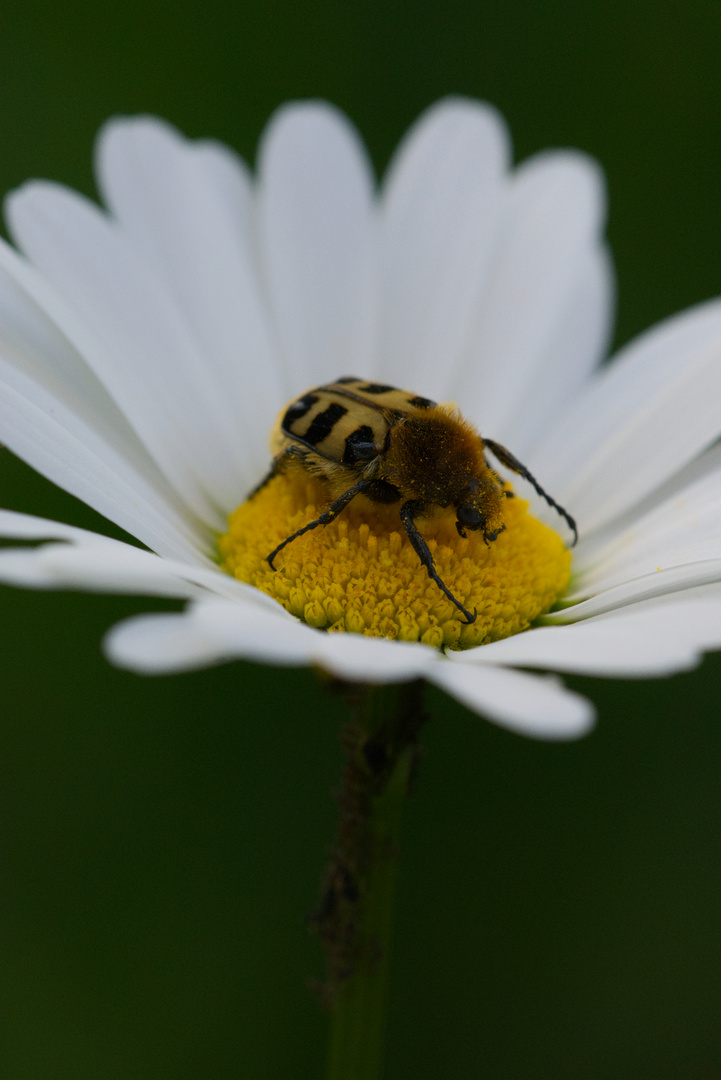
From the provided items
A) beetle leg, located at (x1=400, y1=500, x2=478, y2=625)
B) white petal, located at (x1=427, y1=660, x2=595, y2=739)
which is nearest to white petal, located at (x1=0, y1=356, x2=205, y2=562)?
beetle leg, located at (x1=400, y1=500, x2=478, y2=625)

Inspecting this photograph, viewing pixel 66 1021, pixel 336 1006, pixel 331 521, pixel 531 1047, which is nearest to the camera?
pixel 336 1006

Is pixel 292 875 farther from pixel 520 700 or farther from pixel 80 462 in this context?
pixel 520 700

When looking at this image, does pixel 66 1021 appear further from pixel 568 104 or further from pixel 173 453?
pixel 568 104

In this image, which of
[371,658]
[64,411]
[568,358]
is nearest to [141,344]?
[64,411]

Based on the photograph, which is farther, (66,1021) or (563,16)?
(563,16)

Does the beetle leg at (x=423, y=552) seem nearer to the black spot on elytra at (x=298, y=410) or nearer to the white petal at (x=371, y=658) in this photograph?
the black spot on elytra at (x=298, y=410)

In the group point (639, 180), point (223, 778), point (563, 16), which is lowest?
point (223, 778)

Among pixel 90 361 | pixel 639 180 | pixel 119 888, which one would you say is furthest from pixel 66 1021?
pixel 639 180

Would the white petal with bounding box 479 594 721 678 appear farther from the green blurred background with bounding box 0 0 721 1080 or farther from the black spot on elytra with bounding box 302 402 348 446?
the green blurred background with bounding box 0 0 721 1080
